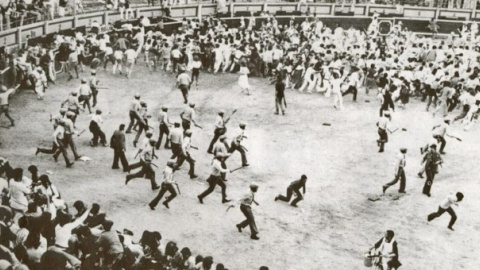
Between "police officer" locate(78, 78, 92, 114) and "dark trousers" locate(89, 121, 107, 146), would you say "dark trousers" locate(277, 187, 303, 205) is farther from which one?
"police officer" locate(78, 78, 92, 114)

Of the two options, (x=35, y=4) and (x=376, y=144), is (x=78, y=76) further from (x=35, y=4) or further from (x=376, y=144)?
(x=376, y=144)

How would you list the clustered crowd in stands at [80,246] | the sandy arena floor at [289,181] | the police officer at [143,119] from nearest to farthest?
the clustered crowd in stands at [80,246], the sandy arena floor at [289,181], the police officer at [143,119]

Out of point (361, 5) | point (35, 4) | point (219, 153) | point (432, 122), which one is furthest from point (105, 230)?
point (361, 5)

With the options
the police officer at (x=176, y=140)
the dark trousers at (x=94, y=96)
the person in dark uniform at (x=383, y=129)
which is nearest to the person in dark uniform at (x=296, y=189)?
the police officer at (x=176, y=140)

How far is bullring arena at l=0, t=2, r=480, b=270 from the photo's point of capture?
48.5 feet

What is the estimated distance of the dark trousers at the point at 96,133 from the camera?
774 inches

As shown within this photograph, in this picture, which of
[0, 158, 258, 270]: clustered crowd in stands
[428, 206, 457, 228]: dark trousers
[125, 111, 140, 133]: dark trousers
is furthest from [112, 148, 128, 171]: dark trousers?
[428, 206, 457, 228]: dark trousers

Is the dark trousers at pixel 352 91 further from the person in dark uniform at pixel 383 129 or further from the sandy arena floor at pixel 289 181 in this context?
the person in dark uniform at pixel 383 129

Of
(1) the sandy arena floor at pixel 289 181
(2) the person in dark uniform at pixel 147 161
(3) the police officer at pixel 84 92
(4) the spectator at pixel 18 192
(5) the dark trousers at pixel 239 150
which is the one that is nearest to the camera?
(4) the spectator at pixel 18 192

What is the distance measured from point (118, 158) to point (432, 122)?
13.2 meters

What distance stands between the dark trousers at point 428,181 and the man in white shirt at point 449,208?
1936mm

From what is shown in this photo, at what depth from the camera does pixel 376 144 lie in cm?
2262

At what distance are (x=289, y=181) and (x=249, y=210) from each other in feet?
14.0

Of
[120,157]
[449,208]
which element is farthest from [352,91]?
[120,157]
